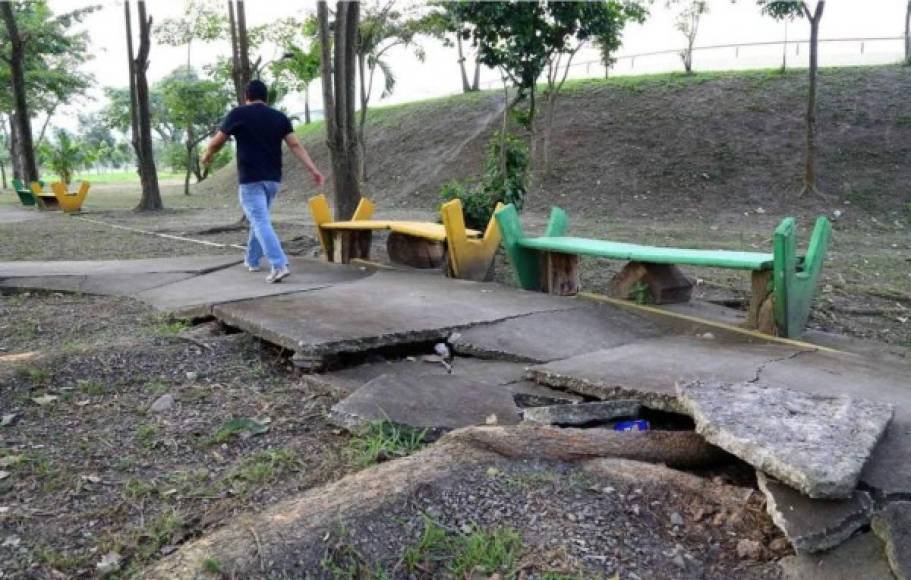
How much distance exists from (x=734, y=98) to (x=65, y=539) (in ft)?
64.8

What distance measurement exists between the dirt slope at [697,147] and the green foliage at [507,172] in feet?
19.8

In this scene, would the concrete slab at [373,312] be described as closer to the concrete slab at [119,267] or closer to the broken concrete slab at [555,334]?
the broken concrete slab at [555,334]

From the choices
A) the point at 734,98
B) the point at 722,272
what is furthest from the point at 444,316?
the point at 734,98

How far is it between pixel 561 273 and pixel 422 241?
1.68 metres

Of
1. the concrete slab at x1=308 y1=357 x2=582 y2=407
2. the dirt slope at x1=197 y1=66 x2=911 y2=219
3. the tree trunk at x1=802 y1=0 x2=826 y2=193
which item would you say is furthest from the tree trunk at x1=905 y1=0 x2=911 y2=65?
the concrete slab at x1=308 y1=357 x2=582 y2=407

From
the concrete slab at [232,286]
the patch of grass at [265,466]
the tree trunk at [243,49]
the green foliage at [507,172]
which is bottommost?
the patch of grass at [265,466]

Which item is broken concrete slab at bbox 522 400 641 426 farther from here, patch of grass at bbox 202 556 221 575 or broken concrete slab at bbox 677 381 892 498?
patch of grass at bbox 202 556 221 575

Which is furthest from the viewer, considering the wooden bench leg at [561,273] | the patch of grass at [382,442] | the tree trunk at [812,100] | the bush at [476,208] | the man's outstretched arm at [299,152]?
the tree trunk at [812,100]

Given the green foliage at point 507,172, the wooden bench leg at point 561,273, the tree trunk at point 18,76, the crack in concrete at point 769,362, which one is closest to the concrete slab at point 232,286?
the wooden bench leg at point 561,273

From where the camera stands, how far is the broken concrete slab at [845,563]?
1989 millimetres

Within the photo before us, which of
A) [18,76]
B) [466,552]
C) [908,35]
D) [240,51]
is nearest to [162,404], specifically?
[466,552]

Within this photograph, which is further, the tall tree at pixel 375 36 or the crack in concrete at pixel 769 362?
the tall tree at pixel 375 36

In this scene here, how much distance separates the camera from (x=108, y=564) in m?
2.10

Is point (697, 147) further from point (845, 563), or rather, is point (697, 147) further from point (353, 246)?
point (845, 563)
